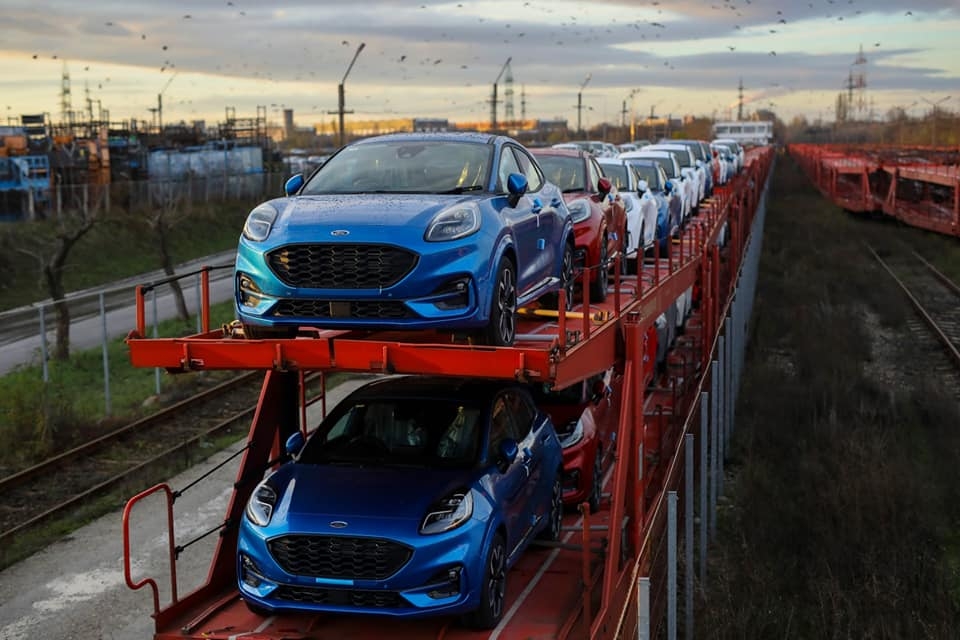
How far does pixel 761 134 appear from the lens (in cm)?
10831

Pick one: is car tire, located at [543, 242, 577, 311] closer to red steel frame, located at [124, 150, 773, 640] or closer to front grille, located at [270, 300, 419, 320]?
red steel frame, located at [124, 150, 773, 640]

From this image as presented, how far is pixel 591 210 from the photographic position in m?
11.7

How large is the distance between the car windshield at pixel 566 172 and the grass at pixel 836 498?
3999mm

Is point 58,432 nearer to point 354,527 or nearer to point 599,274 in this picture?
point 599,274

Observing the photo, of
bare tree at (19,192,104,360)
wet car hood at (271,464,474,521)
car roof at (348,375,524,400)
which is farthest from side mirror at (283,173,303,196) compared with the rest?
bare tree at (19,192,104,360)

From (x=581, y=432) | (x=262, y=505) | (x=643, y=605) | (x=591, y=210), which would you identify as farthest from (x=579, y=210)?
(x=643, y=605)

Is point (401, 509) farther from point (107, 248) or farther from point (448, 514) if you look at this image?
point (107, 248)

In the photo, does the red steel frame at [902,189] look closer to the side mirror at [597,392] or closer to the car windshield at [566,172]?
the car windshield at [566,172]

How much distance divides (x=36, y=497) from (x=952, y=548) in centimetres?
1050

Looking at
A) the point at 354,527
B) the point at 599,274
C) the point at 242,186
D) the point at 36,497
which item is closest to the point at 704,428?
the point at 599,274

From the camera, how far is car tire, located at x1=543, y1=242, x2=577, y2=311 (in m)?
10.0

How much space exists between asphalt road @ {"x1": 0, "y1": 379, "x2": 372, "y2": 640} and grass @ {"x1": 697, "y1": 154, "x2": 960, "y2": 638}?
5050 mm

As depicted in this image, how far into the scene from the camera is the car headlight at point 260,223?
24.9ft

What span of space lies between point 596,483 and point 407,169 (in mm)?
3874
